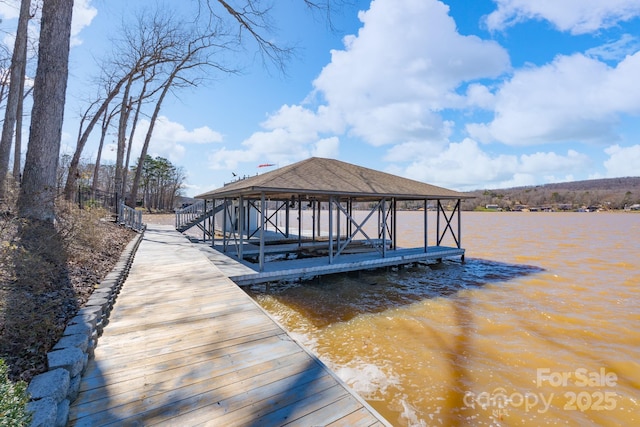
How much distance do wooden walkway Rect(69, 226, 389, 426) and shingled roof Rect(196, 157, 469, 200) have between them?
141 inches

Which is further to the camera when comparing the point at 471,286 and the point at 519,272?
the point at 519,272

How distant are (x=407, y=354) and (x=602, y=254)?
16783 mm

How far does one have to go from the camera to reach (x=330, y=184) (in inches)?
348

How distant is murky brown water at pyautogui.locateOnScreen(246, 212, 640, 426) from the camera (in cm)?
390

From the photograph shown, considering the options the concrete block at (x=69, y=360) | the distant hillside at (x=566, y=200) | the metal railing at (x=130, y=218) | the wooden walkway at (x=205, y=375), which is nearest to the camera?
the wooden walkway at (x=205, y=375)

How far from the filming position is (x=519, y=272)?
11586 mm

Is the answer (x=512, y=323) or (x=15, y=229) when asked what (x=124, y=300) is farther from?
(x=512, y=323)

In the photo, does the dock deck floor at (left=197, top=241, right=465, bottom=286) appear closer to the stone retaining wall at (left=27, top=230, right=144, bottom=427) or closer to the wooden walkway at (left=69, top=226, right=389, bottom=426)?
the wooden walkway at (left=69, top=226, right=389, bottom=426)

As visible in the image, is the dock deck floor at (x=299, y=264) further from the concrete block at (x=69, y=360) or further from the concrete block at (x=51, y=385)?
the concrete block at (x=51, y=385)

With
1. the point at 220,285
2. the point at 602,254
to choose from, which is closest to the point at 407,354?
the point at 220,285

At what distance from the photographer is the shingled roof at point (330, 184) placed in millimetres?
7797

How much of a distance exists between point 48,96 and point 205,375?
764cm

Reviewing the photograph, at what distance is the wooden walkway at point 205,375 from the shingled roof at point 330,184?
358cm

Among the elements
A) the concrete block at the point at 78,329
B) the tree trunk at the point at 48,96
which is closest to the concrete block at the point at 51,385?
the concrete block at the point at 78,329
